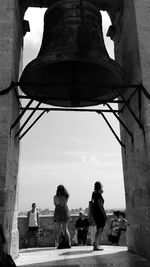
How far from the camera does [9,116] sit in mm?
4434

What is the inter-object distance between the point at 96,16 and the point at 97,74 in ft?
2.96

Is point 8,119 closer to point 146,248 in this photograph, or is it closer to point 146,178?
point 146,178

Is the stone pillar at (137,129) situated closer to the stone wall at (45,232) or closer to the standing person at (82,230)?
the standing person at (82,230)

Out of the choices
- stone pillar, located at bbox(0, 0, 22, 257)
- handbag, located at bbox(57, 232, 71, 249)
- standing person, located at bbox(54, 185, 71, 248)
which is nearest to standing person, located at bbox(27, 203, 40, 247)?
handbag, located at bbox(57, 232, 71, 249)

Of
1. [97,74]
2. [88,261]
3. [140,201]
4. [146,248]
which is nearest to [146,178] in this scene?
[140,201]

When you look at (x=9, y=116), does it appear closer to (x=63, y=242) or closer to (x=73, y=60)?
(x=73, y=60)

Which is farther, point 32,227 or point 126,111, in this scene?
point 32,227

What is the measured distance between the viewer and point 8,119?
4402 mm

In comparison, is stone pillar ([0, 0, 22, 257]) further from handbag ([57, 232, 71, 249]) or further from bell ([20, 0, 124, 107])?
handbag ([57, 232, 71, 249])

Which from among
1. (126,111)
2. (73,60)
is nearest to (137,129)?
(126,111)

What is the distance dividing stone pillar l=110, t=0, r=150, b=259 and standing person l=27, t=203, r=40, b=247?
12.2ft

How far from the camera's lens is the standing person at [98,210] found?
588 cm

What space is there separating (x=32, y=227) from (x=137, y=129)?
497 cm

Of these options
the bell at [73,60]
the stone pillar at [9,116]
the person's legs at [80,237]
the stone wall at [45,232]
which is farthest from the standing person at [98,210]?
the stone wall at [45,232]
